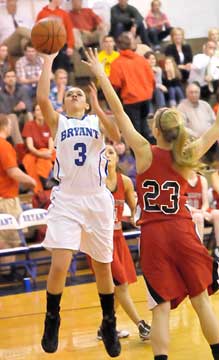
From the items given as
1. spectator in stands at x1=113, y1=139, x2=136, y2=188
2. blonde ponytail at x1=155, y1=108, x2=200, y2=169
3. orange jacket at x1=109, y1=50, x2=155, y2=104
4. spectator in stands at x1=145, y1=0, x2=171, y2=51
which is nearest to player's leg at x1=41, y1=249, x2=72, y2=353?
blonde ponytail at x1=155, y1=108, x2=200, y2=169

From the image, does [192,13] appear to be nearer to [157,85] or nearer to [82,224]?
[157,85]

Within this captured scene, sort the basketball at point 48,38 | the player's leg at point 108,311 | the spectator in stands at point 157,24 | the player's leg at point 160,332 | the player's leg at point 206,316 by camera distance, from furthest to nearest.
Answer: the spectator in stands at point 157,24 → the player's leg at point 108,311 → the basketball at point 48,38 → the player's leg at point 206,316 → the player's leg at point 160,332

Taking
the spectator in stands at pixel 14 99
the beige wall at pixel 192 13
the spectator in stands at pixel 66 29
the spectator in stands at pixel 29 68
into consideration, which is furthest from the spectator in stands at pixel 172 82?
the spectator in stands at pixel 14 99

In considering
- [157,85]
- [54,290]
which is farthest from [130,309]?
[157,85]

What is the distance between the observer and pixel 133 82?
12.5 metres

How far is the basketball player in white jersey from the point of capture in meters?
6.14

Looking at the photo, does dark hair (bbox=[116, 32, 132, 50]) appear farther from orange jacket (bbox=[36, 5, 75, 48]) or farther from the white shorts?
the white shorts

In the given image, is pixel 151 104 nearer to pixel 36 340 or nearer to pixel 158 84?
pixel 158 84

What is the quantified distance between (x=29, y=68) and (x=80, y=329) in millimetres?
5530

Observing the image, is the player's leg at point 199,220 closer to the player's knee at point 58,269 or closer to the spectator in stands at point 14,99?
the spectator in stands at point 14,99

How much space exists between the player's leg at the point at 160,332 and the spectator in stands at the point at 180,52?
8523 mm

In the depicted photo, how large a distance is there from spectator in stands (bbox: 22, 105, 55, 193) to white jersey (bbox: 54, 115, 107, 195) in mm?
4541

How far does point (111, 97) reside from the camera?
19.6 ft

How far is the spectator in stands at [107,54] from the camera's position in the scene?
42.4 ft
